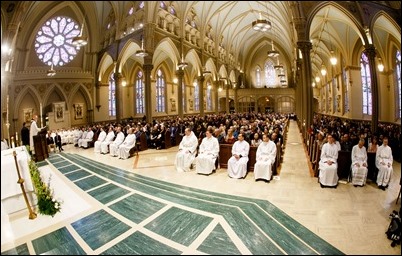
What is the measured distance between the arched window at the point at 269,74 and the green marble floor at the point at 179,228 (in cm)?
4064

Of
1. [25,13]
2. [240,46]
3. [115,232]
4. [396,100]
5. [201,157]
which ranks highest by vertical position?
[240,46]

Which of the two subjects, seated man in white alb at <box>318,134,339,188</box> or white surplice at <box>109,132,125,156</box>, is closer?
seated man in white alb at <box>318,134,339,188</box>

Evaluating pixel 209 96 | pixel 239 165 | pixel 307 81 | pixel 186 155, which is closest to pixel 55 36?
pixel 186 155

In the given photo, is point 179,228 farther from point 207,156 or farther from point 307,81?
point 307,81

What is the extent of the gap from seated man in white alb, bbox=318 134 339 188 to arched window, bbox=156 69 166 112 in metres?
23.5

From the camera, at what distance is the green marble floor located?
3678 mm

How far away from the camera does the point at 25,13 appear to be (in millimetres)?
4934

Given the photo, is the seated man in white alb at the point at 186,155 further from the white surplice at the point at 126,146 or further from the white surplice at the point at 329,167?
the white surplice at the point at 329,167

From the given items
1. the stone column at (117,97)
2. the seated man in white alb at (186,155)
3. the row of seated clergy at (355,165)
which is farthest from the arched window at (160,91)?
the row of seated clergy at (355,165)

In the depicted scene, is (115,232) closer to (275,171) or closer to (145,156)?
(275,171)

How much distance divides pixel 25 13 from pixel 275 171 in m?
7.71

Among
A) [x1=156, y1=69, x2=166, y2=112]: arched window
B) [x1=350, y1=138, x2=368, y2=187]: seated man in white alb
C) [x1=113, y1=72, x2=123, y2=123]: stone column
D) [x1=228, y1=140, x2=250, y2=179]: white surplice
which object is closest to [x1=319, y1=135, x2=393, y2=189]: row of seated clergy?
[x1=350, y1=138, x2=368, y2=187]: seated man in white alb

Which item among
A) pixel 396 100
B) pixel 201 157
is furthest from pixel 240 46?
pixel 201 157

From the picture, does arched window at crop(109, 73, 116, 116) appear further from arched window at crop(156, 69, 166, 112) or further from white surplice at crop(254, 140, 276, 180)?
white surplice at crop(254, 140, 276, 180)
